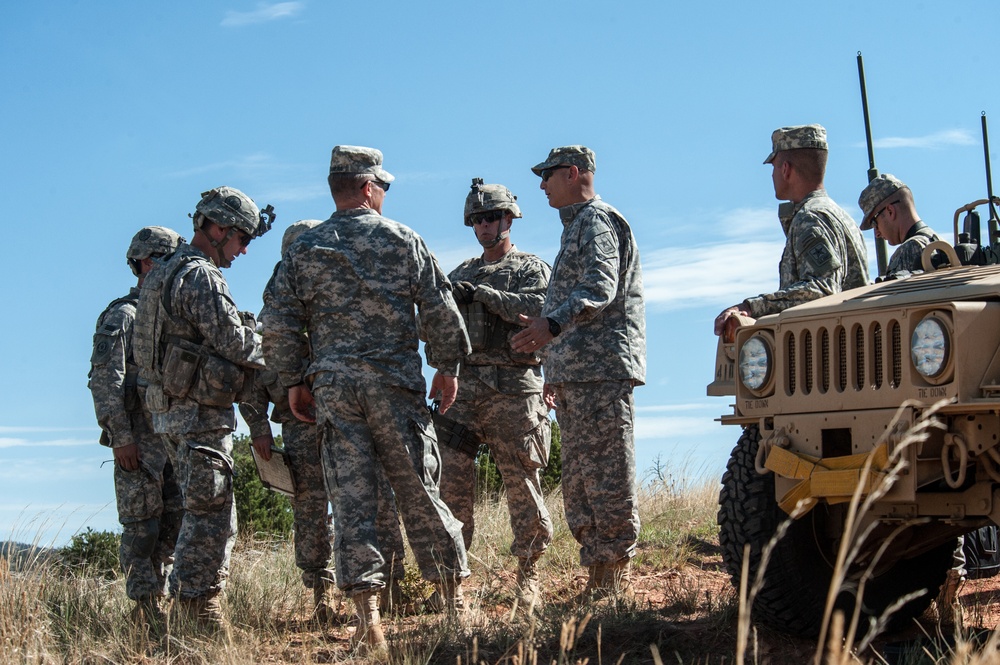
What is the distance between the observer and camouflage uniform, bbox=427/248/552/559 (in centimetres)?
696

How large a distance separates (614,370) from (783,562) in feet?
5.03

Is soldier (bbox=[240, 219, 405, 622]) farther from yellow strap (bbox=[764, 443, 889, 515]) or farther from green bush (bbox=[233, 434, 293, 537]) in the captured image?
green bush (bbox=[233, 434, 293, 537])

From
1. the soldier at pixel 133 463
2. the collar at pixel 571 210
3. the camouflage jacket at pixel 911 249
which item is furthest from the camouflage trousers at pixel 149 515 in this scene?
the camouflage jacket at pixel 911 249

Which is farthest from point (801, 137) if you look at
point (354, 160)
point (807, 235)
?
point (354, 160)

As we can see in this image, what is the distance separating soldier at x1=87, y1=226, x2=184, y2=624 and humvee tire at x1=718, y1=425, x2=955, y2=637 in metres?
3.41

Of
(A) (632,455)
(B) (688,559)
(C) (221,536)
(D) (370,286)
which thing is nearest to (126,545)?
(C) (221,536)

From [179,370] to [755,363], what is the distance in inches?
112

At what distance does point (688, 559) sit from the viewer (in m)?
8.02

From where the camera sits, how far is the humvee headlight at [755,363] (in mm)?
4906

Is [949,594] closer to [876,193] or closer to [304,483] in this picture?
[876,193]

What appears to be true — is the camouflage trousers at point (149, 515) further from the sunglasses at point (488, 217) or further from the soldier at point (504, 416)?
the sunglasses at point (488, 217)

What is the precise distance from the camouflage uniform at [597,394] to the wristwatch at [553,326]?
180 millimetres

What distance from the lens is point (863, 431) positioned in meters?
4.48

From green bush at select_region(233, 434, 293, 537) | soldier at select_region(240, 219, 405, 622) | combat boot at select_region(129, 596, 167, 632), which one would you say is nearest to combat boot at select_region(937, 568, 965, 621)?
soldier at select_region(240, 219, 405, 622)
